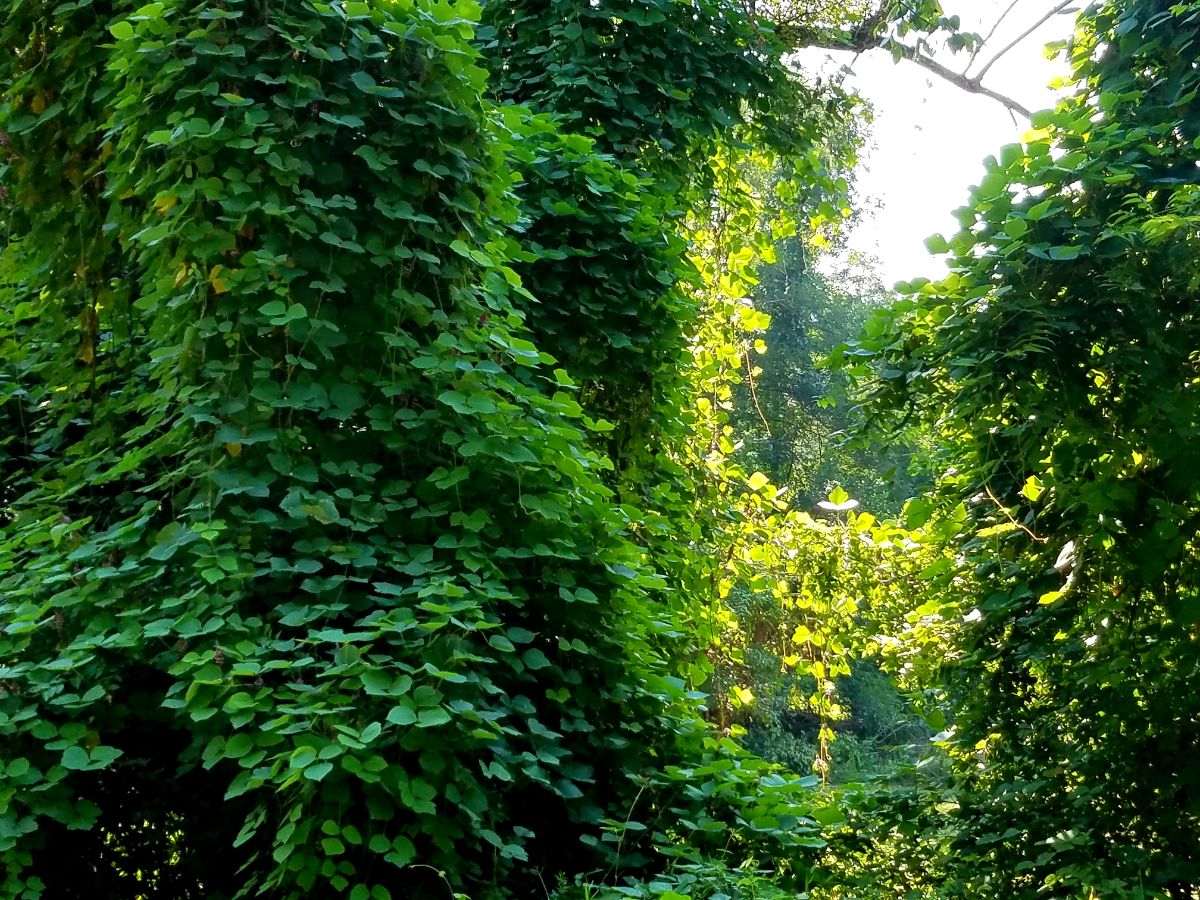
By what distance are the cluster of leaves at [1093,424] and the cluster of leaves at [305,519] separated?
94cm

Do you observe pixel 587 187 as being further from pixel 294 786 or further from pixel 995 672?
pixel 294 786

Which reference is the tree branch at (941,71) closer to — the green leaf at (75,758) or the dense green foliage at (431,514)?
the dense green foliage at (431,514)

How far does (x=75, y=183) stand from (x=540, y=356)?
5.62 ft

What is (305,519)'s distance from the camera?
8.70 ft

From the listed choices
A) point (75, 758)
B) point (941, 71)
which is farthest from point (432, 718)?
point (941, 71)

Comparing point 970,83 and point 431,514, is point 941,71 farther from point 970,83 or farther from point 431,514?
point 431,514

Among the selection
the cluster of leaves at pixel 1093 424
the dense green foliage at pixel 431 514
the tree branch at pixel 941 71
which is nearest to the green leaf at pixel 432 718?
the dense green foliage at pixel 431 514

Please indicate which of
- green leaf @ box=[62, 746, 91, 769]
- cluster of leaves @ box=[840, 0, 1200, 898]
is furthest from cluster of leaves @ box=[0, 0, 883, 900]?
cluster of leaves @ box=[840, 0, 1200, 898]

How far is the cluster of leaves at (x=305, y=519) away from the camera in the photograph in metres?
2.39

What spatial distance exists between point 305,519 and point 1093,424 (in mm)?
2350

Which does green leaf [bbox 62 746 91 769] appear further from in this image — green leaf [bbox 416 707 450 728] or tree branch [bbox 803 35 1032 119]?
tree branch [bbox 803 35 1032 119]

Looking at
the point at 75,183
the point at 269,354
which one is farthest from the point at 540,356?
the point at 75,183

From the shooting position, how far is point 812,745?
50.3ft

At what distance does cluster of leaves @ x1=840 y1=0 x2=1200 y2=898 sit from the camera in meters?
2.93
